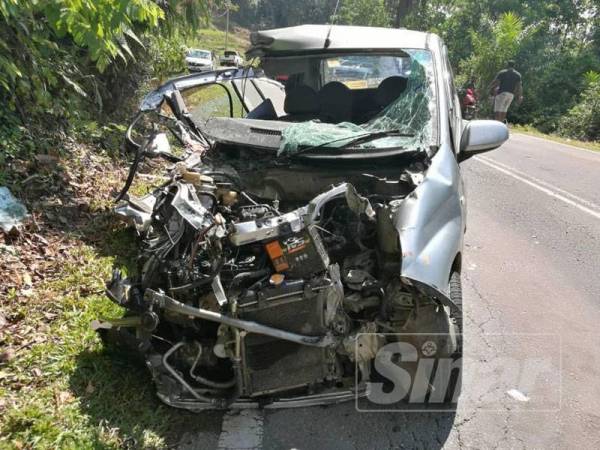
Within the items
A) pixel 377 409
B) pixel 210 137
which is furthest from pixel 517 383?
pixel 210 137

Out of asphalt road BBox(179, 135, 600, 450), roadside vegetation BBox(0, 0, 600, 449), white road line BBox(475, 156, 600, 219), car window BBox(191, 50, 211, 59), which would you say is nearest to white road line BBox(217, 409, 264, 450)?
asphalt road BBox(179, 135, 600, 450)

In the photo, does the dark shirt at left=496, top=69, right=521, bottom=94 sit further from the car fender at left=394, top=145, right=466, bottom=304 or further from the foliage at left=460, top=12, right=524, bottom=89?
the car fender at left=394, top=145, right=466, bottom=304

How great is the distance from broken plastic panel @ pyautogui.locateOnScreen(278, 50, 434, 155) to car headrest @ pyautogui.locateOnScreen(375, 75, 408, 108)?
5.1 inches

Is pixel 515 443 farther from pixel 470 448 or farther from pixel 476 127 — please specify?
pixel 476 127

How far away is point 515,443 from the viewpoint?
2.77 metres

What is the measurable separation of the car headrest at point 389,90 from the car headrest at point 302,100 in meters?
0.55

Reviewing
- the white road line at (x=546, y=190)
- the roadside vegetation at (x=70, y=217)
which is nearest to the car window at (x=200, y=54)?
the roadside vegetation at (x=70, y=217)

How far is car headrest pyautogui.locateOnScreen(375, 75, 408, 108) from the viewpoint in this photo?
13.9 feet

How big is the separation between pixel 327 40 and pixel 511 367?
2793 mm

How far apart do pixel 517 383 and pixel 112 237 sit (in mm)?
3454

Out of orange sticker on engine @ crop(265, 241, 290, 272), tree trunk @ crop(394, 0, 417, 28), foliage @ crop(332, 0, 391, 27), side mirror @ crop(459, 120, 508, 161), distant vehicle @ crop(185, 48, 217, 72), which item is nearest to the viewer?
orange sticker on engine @ crop(265, 241, 290, 272)

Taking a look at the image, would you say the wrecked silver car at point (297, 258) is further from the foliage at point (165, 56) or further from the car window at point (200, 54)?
the car window at point (200, 54)

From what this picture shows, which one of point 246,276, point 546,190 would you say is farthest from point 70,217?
point 546,190

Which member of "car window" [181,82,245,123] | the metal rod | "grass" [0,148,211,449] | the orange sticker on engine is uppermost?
"car window" [181,82,245,123]
